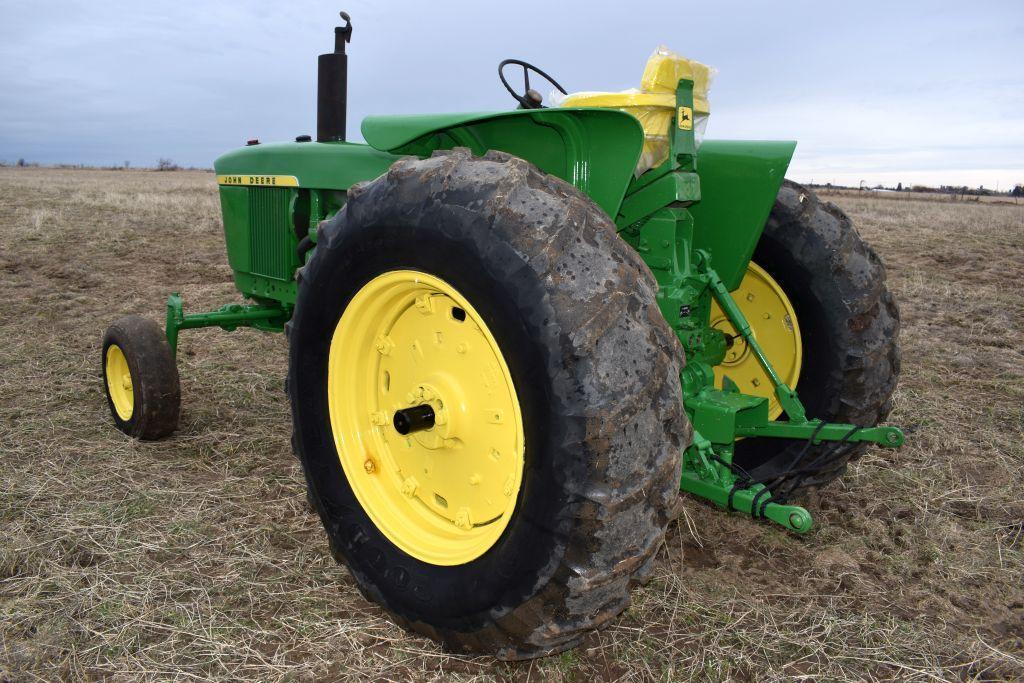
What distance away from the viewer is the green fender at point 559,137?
2.30 m

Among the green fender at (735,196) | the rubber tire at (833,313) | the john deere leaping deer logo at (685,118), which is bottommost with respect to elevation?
the rubber tire at (833,313)

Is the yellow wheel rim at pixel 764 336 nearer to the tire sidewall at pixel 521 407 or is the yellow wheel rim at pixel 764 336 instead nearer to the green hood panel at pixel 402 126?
the green hood panel at pixel 402 126

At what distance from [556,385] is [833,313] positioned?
1809 millimetres

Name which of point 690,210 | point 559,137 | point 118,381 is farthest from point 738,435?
point 118,381

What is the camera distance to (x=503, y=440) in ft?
7.27

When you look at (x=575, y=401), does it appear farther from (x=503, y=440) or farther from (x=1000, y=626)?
(x=1000, y=626)

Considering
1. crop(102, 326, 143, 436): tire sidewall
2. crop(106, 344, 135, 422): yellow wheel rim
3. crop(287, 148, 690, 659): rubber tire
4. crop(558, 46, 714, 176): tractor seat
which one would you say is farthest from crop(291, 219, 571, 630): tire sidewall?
crop(106, 344, 135, 422): yellow wheel rim

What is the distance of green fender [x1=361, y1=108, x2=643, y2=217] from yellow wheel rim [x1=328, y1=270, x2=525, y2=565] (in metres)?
0.58

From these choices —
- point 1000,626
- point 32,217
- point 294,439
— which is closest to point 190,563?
point 294,439

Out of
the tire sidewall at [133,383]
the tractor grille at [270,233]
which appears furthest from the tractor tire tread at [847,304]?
the tire sidewall at [133,383]

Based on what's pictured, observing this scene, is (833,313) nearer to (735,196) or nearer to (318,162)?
(735,196)

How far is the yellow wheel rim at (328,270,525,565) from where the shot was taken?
7.27 feet

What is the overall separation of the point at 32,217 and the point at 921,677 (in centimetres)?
1258

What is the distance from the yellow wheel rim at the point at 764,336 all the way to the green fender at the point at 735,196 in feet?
1.13
